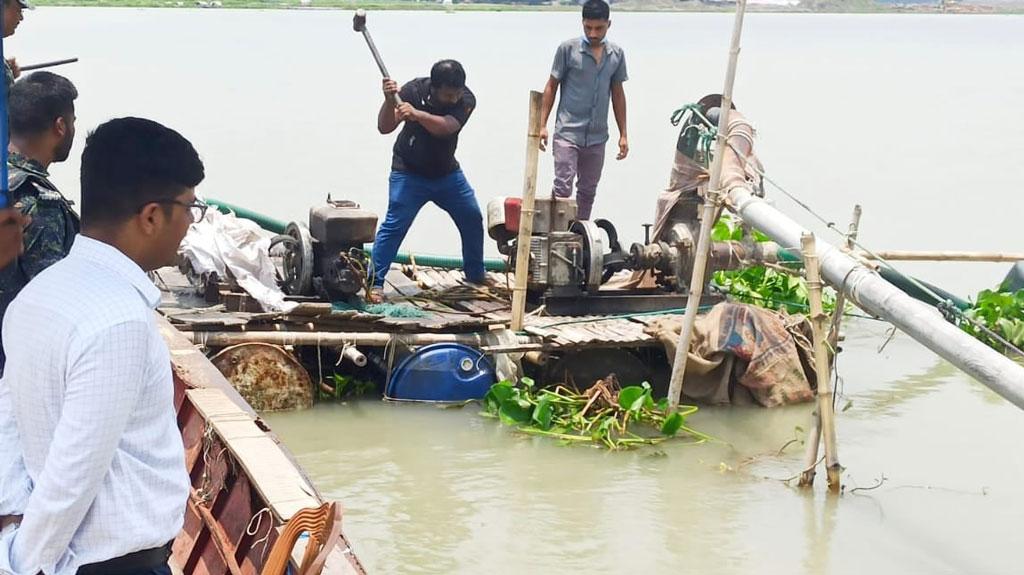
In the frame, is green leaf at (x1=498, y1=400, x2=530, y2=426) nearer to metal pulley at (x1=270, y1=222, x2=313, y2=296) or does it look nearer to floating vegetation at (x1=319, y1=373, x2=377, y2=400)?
floating vegetation at (x1=319, y1=373, x2=377, y2=400)

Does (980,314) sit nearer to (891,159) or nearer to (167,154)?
(167,154)

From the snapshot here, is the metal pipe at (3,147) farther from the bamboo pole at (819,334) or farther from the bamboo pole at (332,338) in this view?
the bamboo pole at (332,338)

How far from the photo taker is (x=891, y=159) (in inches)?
816

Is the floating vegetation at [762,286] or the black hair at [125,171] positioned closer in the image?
the black hair at [125,171]

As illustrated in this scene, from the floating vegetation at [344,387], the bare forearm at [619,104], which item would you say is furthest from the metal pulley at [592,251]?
the floating vegetation at [344,387]

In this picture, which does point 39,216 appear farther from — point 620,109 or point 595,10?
point 620,109

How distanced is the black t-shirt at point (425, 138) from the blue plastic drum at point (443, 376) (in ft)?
3.91

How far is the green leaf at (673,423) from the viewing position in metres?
7.28

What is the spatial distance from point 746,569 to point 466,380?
2.30m

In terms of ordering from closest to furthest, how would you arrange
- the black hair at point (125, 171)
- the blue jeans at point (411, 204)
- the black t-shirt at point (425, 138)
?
the black hair at point (125, 171), the black t-shirt at point (425, 138), the blue jeans at point (411, 204)

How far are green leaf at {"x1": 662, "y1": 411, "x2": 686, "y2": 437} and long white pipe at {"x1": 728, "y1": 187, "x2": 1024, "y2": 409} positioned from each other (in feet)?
4.00

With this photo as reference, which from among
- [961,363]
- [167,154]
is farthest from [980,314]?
[167,154]

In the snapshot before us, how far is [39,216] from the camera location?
12.8 ft

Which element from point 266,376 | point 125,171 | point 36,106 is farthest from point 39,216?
point 266,376
